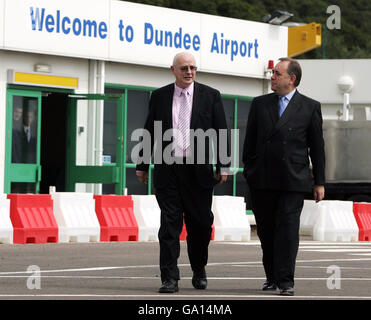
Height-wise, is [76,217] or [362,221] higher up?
[76,217]

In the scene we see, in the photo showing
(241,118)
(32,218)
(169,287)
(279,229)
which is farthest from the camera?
(241,118)

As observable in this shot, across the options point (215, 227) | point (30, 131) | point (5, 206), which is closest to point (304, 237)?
point (215, 227)

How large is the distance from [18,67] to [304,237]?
686cm

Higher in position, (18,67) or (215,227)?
(18,67)

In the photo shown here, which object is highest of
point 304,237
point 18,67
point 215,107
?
point 18,67

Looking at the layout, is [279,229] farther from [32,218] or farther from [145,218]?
[145,218]

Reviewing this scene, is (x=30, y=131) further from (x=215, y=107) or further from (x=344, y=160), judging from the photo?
(x=215, y=107)

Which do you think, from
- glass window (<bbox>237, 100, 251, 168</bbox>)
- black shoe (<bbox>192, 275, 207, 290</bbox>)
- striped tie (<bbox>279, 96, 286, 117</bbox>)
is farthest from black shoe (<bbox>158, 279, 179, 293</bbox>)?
glass window (<bbox>237, 100, 251, 168</bbox>)

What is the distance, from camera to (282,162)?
404 inches

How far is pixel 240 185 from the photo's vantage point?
30375mm

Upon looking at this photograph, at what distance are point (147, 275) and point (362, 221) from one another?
531 inches

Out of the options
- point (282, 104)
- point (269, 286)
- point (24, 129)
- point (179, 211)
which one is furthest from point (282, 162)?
point (24, 129)
